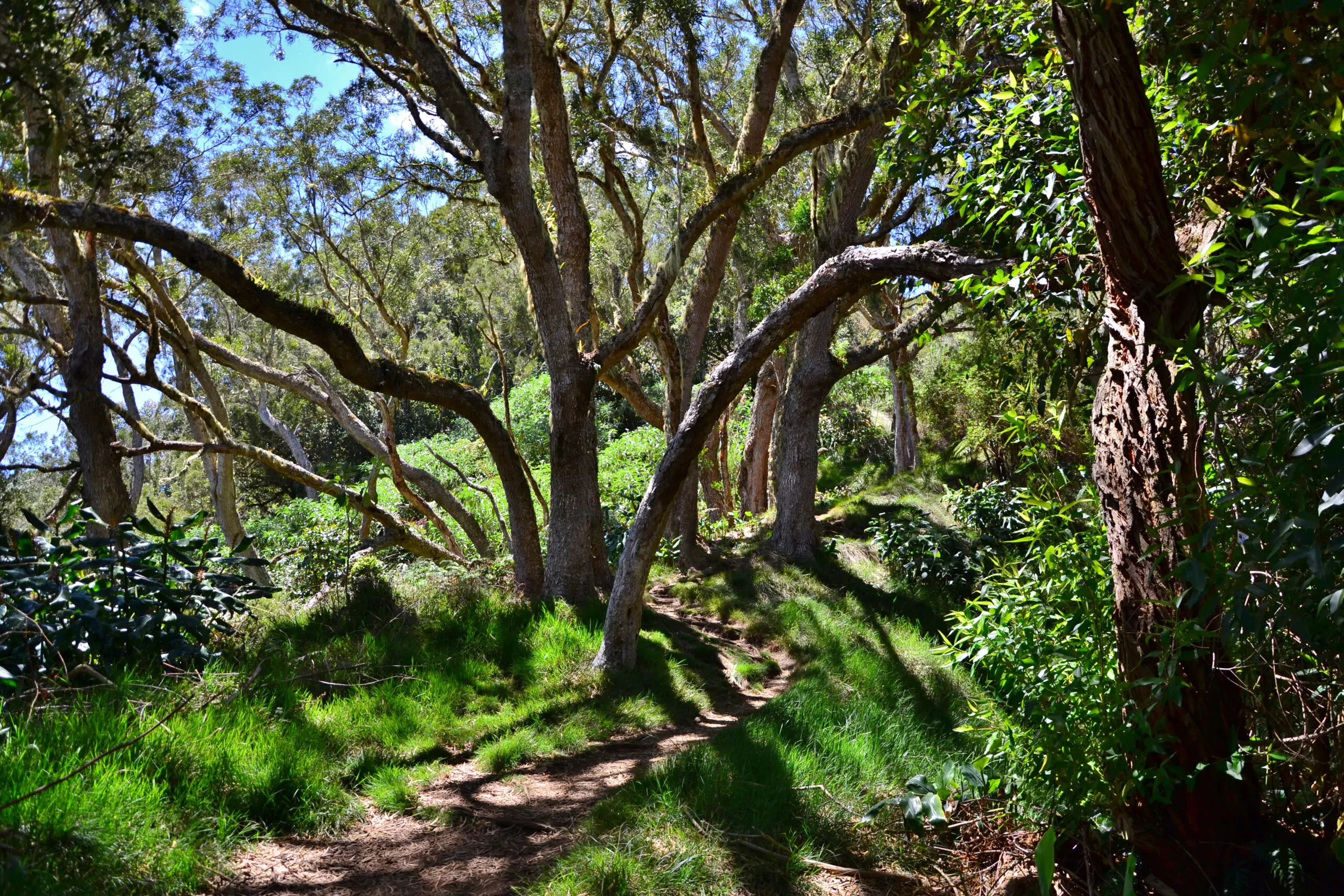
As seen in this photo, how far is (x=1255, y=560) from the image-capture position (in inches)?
83.1

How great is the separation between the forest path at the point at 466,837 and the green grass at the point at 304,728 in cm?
12

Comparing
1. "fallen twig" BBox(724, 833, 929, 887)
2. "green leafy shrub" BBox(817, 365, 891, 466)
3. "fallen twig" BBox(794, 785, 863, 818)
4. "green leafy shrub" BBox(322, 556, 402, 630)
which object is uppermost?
"green leafy shrub" BBox(817, 365, 891, 466)

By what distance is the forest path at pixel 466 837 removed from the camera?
11.9ft

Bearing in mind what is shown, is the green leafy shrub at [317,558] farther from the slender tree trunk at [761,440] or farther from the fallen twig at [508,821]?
the slender tree trunk at [761,440]

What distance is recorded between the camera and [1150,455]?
3.04 meters

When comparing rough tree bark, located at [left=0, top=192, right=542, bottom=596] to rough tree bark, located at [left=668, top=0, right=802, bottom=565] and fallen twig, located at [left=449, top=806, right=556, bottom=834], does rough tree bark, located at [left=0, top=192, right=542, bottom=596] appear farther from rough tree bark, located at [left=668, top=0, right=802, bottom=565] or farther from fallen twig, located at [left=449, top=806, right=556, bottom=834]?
fallen twig, located at [left=449, top=806, right=556, bottom=834]

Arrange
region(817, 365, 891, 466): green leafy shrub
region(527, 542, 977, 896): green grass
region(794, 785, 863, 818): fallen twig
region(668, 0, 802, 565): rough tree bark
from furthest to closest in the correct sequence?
region(817, 365, 891, 466): green leafy shrub < region(668, 0, 802, 565): rough tree bark < region(794, 785, 863, 818): fallen twig < region(527, 542, 977, 896): green grass

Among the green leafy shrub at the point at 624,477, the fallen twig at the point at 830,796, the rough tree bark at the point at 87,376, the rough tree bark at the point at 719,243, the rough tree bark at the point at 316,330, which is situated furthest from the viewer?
the green leafy shrub at the point at 624,477

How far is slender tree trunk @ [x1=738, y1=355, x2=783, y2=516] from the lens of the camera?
47.4ft

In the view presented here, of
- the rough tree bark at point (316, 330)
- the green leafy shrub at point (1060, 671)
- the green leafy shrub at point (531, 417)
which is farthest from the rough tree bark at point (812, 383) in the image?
the green leafy shrub at point (531, 417)

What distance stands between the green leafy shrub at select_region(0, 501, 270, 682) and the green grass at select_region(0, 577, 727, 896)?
360 millimetres

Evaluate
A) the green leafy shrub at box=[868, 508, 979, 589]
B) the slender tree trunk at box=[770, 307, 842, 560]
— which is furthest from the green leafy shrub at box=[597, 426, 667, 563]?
the green leafy shrub at box=[868, 508, 979, 589]

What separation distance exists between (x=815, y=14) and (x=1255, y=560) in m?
15.9

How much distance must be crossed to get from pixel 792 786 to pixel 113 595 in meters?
4.05
